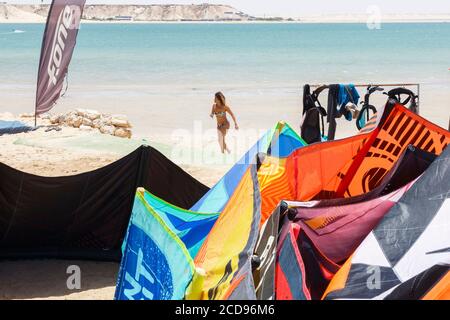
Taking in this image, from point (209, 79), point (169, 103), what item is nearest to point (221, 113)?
point (169, 103)

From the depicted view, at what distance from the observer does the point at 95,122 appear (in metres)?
16.7

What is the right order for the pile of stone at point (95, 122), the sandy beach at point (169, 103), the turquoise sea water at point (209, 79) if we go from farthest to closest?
the turquoise sea water at point (209, 79)
the pile of stone at point (95, 122)
the sandy beach at point (169, 103)

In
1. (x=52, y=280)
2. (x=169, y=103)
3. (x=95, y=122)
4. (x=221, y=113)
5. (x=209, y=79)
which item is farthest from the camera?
(x=209, y=79)

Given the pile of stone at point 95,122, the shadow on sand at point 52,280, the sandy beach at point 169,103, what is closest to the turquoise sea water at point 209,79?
the sandy beach at point 169,103

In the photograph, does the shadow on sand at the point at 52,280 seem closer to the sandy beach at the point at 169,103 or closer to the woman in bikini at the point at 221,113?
the sandy beach at the point at 169,103

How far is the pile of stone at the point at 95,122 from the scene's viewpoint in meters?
16.4

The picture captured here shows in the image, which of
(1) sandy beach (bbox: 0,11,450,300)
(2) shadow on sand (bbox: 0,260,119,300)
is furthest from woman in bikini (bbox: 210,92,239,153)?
(2) shadow on sand (bbox: 0,260,119,300)

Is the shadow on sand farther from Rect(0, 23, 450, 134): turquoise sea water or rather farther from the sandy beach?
Rect(0, 23, 450, 134): turquoise sea water

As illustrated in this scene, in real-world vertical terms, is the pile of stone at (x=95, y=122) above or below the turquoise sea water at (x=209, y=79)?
below

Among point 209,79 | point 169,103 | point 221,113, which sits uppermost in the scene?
point 209,79

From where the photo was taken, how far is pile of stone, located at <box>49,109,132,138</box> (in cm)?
1638

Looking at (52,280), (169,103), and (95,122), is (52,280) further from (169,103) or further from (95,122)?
(169,103)

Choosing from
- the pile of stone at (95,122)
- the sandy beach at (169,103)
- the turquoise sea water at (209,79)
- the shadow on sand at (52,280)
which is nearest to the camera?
the shadow on sand at (52,280)
